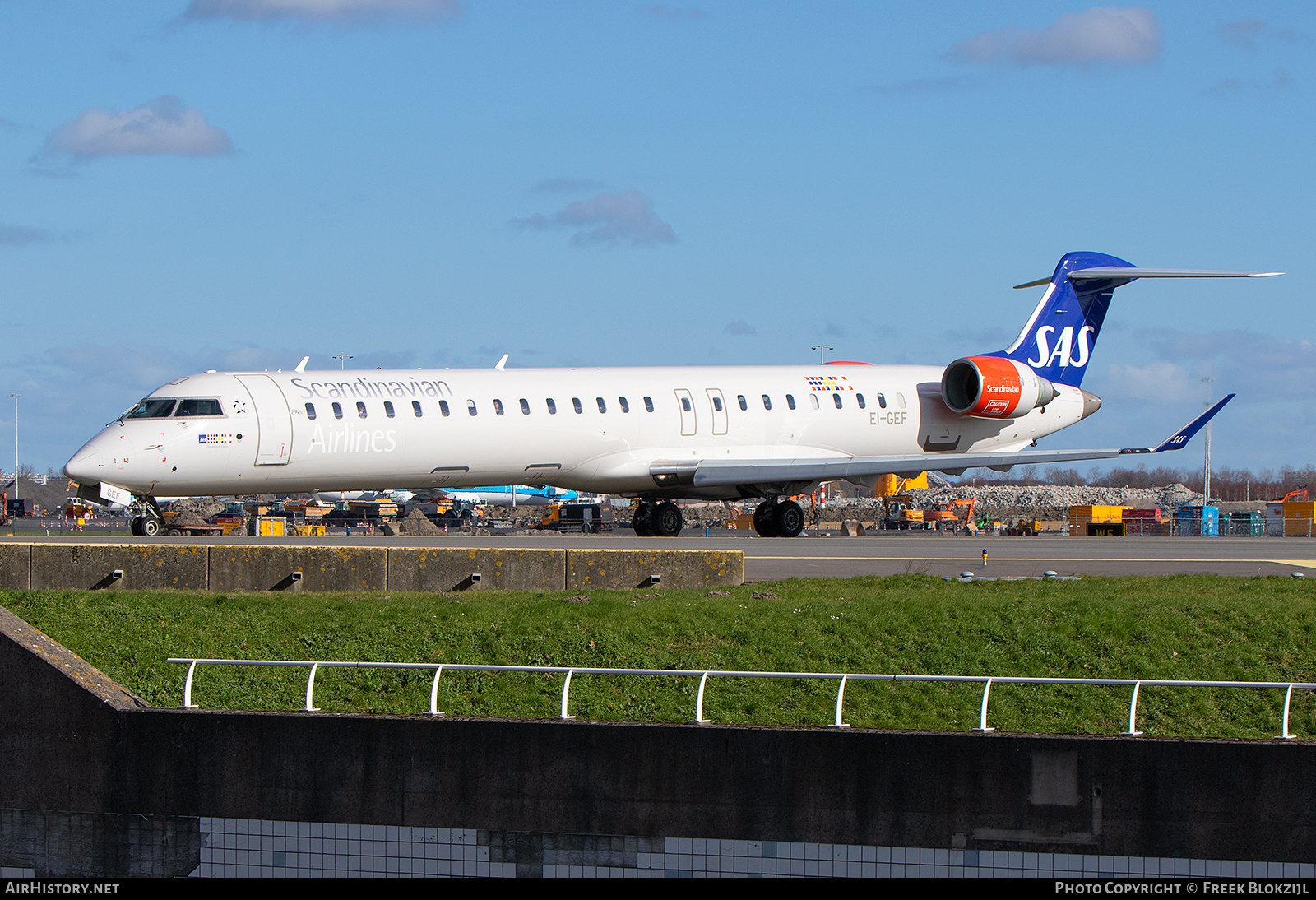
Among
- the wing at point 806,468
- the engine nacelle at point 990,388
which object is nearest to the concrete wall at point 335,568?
the wing at point 806,468

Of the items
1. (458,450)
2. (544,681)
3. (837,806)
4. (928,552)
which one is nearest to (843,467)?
(928,552)

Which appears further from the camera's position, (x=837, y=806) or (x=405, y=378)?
(x=405, y=378)

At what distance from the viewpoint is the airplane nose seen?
26.8m

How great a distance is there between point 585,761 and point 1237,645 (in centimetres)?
858

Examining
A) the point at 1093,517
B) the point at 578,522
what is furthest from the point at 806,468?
the point at 1093,517

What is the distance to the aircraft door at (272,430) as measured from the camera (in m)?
28.3

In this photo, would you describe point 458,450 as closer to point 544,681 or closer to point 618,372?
point 618,372

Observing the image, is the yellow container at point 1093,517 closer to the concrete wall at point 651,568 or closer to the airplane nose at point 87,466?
the concrete wall at point 651,568

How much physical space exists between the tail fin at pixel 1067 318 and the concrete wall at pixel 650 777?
2748cm

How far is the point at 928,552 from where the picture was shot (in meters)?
28.0

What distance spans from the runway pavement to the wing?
4.84 ft

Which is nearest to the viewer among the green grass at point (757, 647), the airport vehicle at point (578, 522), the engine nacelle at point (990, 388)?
the green grass at point (757, 647)

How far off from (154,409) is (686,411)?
39.4ft

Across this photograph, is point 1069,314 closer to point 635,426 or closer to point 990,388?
point 990,388
